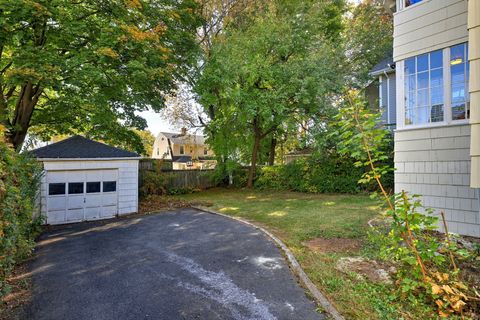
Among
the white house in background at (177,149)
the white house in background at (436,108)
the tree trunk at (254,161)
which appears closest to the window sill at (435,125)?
the white house in background at (436,108)

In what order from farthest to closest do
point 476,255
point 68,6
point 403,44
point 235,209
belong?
1. point 235,209
2. point 68,6
3. point 403,44
4. point 476,255

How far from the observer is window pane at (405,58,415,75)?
6551mm

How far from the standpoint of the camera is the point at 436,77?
612 cm

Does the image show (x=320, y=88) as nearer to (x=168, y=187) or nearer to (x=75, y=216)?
(x=168, y=187)

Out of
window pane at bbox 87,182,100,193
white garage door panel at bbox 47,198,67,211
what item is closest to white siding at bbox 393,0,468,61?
window pane at bbox 87,182,100,193

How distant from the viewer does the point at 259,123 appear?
16281 millimetres

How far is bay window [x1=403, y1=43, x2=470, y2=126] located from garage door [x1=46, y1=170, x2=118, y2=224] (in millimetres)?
10510

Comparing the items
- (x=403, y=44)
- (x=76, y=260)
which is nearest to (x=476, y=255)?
(x=403, y=44)

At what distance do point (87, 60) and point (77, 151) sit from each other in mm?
3430

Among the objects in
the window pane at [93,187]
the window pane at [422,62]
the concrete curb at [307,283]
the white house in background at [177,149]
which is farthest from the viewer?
the white house in background at [177,149]

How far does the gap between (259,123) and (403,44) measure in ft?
32.9

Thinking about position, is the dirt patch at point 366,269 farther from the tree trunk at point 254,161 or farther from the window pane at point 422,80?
the tree trunk at point 254,161

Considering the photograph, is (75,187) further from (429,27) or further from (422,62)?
(429,27)

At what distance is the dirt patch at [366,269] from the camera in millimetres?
4346
